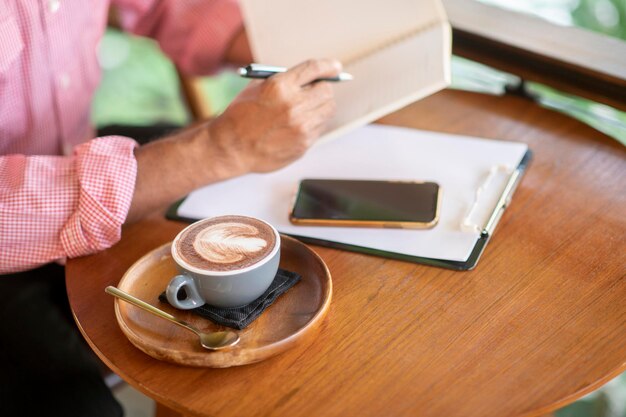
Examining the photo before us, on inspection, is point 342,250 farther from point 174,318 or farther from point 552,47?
point 552,47

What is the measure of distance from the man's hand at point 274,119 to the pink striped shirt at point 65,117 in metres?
0.14

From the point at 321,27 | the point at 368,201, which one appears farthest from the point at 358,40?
the point at 368,201

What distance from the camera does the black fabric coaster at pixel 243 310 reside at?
786 mm

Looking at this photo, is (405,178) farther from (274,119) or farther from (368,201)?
(274,119)

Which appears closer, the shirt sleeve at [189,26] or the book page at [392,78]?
the book page at [392,78]

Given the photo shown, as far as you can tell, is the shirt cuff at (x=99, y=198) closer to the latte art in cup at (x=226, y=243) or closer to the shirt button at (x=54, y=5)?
the latte art in cup at (x=226, y=243)

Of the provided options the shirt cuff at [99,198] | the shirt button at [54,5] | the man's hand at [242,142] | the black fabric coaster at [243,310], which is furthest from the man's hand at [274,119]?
the shirt button at [54,5]

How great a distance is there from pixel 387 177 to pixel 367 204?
0.09 m

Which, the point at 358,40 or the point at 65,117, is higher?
the point at 358,40

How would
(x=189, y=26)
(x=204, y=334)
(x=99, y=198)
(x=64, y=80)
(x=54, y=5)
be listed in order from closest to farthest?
(x=204, y=334) → (x=99, y=198) → (x=54, y=5) → (x=64, y=80) → (x=189, y=26)

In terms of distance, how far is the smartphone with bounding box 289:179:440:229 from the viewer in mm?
941

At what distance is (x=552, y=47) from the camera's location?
4.04 ft

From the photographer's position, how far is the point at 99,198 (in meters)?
0.96

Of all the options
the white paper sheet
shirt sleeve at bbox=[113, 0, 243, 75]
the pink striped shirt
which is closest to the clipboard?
the white paper sheet
